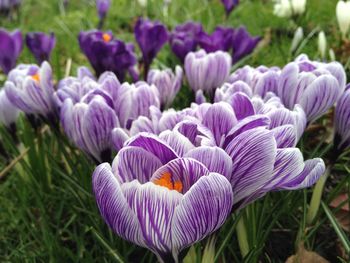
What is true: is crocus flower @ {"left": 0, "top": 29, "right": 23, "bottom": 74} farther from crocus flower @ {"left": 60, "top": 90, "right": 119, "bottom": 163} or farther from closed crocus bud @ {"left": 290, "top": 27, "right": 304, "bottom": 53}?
closed crocus bud @ {"left": 290, "top": 27, "right": 304, "bottom": 53}

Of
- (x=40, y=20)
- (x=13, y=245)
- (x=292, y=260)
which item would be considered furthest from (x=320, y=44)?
(x=40, y=20)

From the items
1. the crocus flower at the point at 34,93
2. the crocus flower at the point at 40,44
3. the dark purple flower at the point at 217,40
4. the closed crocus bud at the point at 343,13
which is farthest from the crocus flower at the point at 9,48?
the closed crocus bud at the point at 343,13

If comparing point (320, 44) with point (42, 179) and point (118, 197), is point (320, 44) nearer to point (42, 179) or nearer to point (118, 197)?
point (42, 179)

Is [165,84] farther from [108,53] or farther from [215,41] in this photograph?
[215,41]

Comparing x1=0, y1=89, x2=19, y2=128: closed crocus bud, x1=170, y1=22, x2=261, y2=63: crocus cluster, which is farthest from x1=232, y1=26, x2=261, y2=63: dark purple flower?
x1=0, y1=89, x2=19, y2=128: closed crocus bud

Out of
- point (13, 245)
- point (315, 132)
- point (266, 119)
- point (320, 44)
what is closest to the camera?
point (266, 119)

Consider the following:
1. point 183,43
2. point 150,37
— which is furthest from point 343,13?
point 150,37
